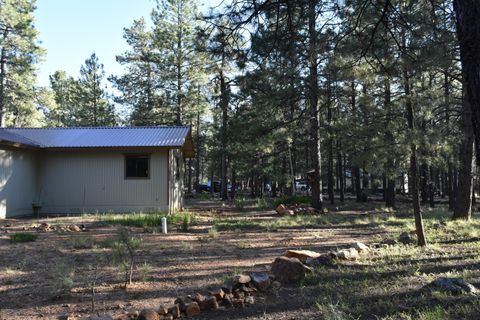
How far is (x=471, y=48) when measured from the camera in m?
3.01

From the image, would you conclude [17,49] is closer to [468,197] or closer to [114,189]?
[114,189]

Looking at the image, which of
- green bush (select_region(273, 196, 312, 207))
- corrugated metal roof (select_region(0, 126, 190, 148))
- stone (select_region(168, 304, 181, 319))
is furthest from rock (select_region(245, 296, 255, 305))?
green bush (select_region(273, 196, 312, 207))

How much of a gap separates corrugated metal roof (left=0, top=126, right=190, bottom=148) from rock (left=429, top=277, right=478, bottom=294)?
12.0 metres

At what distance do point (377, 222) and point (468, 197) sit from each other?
3006mm

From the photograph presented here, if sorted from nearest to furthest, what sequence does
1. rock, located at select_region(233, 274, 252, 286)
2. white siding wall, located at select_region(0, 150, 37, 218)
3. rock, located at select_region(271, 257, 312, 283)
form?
rock, located at select_region(233, 274, 252, 286), rock, located at select_region(271, 257, 312, 283), white siding wall, located at select_region(0, 150, 37, 218)

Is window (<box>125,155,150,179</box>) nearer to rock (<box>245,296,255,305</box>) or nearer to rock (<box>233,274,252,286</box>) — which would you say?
rock (<box>233,274,252,286</box>)

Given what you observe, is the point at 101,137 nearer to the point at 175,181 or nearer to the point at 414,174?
the point at 175,181

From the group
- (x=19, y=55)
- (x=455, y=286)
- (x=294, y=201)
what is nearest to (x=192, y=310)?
(x=455, y=286)

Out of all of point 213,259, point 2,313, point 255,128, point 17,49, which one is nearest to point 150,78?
point 17,49

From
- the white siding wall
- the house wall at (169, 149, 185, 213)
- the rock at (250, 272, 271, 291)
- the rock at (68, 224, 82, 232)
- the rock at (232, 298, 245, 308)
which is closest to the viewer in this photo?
the rock at (232, 298, 245, 308)

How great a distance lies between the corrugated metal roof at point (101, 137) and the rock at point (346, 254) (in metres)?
9.90

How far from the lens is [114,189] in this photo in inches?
663

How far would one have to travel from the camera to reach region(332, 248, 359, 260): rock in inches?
268

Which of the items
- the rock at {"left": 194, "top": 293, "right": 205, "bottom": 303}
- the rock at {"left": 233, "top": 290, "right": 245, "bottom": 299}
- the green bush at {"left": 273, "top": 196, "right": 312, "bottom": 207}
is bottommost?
the rock at {"left": 233, "top": 290, "right": 245, "bottom": 299}
